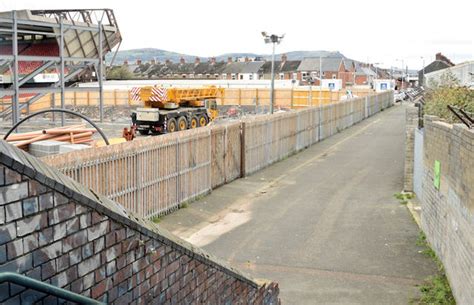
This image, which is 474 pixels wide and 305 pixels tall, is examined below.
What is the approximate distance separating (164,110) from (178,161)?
1884 centimetres

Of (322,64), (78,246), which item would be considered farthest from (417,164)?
(322,64)

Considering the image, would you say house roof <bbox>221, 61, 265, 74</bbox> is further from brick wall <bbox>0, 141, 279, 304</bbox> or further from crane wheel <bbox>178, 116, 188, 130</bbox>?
brick wall <bbox>0, 141, 279, 304</bbox>

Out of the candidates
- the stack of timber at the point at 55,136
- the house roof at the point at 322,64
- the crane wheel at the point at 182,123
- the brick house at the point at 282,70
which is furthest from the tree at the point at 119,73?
the stack of timber at the point at 55,136

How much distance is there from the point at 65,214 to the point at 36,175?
361 mm

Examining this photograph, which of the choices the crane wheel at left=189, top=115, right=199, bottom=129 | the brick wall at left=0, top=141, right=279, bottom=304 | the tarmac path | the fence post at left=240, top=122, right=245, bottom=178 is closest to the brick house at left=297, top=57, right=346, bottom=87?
the crane wheel at left=189, top=115, right=199, bottom=129

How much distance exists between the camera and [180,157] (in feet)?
48.9

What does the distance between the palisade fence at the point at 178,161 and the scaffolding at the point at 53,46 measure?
8.86m

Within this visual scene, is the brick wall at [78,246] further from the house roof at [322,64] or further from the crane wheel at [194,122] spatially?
the house roof at [322,64]

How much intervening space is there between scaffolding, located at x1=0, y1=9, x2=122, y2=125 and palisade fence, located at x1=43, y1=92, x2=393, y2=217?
29.1ft

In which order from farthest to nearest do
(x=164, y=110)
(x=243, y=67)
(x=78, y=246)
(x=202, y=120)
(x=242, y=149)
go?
(x=243, y=67) → (x=202, y=120) → (x=164, y=110) → (x=242, y=149) → (x=78, y=246)

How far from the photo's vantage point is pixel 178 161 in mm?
14828

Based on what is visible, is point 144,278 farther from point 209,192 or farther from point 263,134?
point 263,134

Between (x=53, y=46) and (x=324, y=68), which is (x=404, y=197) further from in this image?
(x=324, y=68)

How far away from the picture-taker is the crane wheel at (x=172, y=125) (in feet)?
107
